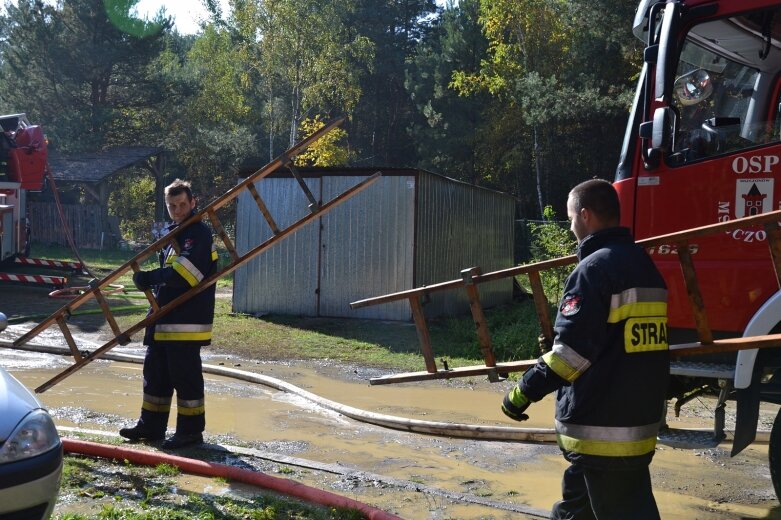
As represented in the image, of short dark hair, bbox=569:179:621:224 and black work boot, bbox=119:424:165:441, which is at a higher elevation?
short dark hair, bbox=569:179:621:224

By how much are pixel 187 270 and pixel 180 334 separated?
1.59 ft

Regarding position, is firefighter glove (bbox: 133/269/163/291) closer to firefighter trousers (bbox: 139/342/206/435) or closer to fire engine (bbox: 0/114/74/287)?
firefighter trousers (bbox: 139/342/206/435)

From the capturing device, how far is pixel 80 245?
3048 cm

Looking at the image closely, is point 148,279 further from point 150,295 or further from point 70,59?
point 70,59

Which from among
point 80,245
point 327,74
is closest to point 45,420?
point 80,245

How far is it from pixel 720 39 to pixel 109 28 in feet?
123

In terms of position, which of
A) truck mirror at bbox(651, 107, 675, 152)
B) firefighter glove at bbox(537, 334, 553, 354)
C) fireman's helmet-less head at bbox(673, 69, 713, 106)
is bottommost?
firefighter glove at bbox(537, 334, 553, 354)

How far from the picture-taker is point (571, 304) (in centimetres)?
335

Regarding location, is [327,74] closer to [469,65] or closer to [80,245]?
[469,65]

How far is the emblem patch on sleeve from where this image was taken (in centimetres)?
332

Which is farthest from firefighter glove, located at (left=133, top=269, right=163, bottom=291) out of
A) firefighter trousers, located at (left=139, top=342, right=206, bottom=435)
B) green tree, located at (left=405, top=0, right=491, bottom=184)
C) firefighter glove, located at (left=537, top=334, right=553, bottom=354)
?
green tree, located at (left=405, top=0, right=491, bottom=184)

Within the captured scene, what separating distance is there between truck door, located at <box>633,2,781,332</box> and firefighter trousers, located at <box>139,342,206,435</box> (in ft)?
11.0

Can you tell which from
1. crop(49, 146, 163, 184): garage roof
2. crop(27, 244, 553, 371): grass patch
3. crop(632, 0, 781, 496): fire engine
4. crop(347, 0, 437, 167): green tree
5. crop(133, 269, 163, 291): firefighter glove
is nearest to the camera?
crop(632, 0, 781, 496): fire engine

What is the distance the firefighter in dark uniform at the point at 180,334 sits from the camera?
5996 mm
